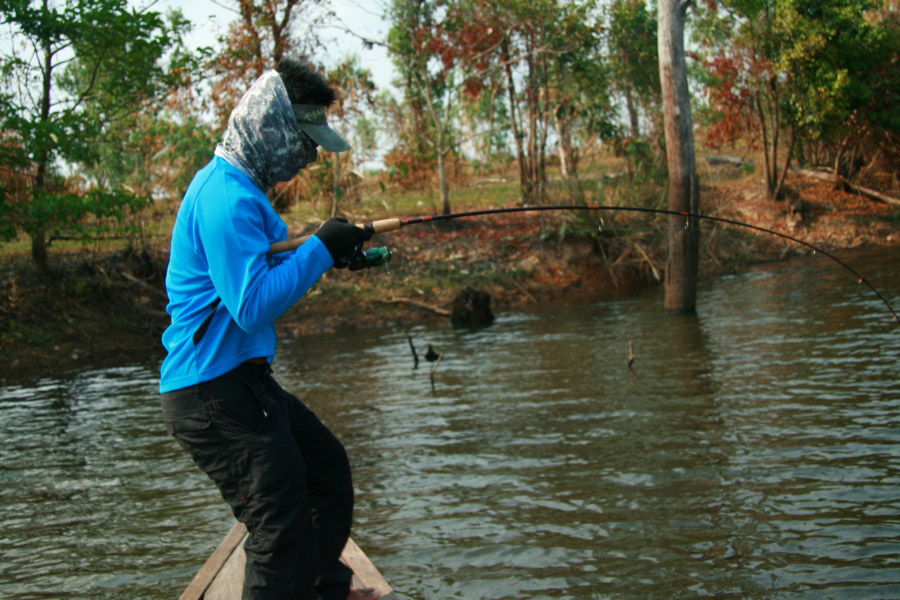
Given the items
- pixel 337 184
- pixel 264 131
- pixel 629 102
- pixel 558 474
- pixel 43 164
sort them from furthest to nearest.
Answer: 1. pixel 629 102
2. pixel 337 184
3. pixel 43 164
4. pixel 558 474
5. pixel 264 131

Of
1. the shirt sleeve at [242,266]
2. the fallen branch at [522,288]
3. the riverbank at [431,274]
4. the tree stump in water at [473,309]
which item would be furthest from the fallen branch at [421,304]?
the shirt sleeve at [242,266]

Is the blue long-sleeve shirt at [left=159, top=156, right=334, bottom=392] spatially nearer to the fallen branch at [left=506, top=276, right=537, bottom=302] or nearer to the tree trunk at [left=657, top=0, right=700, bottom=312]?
the tree trunk at [left=657, top=0, right=700, bottom=312]

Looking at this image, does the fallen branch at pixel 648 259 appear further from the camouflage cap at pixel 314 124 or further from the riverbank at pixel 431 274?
the camouflage cap at pixel 314 124

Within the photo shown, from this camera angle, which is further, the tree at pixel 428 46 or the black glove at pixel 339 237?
the tree at pixel 428 46

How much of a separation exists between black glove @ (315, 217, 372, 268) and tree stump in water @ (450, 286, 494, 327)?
12.6 metres

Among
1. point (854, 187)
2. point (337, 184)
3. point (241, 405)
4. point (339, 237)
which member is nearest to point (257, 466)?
point (241, 405)

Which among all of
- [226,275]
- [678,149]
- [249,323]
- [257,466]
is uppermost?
[678,149]

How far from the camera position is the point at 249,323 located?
2676 mm

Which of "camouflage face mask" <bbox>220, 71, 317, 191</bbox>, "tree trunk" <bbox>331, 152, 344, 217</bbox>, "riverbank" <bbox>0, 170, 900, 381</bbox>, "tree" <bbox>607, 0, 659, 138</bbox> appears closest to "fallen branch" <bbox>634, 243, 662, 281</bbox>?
"riverbank" <bbox>0, 170, 900, 381</bbox>

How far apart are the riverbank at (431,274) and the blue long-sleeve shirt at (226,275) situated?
33.9ft

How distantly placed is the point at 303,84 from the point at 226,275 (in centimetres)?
82

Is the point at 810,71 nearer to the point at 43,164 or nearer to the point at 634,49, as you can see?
the point at 634,49

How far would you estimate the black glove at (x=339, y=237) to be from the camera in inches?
114

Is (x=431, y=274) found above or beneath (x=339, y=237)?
beneath
